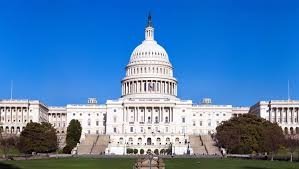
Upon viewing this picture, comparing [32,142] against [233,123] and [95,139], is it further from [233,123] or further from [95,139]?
[233,123]

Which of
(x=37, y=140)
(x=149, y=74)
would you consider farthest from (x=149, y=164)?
(x=149, y=74)

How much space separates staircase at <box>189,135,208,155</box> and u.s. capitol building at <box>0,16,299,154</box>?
239mm

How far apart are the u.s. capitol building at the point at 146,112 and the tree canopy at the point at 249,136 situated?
1752 cm

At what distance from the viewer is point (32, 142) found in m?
104

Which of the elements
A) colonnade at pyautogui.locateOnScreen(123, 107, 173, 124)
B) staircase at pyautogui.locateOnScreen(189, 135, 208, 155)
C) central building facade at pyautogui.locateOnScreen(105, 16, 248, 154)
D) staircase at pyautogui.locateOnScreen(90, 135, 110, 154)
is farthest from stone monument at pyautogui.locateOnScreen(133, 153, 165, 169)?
colonnade at pyautogui.locateOnScreen(123, 107, 173, 124)

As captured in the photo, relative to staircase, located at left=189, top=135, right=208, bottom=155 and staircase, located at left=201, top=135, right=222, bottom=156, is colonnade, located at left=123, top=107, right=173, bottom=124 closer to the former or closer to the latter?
staircase, located at left=189, top=135, right=208, bottom=155

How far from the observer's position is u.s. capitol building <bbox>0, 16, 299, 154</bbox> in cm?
13688

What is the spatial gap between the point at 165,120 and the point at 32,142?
54450mm

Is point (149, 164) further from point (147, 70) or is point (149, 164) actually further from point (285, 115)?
point (147, 70)

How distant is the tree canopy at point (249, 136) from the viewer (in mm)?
98562

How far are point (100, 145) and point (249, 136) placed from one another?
33.5 metres

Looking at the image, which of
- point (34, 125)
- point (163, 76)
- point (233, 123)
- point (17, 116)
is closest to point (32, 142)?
point (34, 125)

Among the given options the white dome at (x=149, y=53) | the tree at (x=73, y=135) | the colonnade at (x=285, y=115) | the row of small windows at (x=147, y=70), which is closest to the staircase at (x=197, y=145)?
the tree at (x=73, y=135)

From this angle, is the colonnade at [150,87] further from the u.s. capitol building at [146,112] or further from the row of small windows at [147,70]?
the row of small windows at [147,70]
